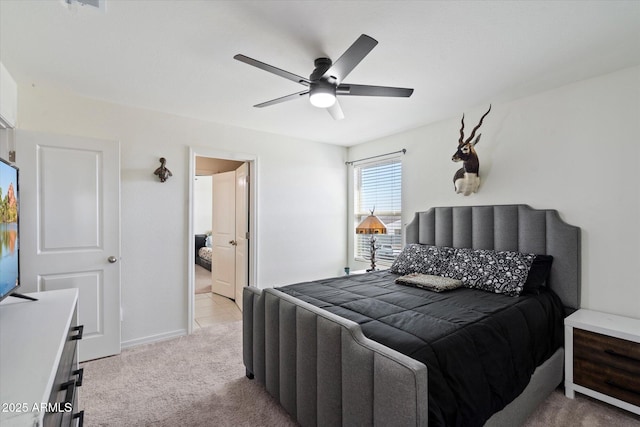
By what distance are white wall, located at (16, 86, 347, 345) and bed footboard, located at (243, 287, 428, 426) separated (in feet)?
4.67

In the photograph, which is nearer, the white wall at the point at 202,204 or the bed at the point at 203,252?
the bed at the point at 203,252

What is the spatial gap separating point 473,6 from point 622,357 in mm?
2403

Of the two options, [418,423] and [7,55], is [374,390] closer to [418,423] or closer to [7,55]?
[418,423]

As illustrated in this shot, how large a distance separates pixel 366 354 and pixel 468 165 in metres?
2.44

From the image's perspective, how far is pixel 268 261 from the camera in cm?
403

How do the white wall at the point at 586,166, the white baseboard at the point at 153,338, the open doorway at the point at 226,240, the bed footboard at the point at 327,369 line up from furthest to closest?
1. the open doorway at the point at 226,240
2. the white baseboard at the point at 153,338
3. the white wall at the point at 586,166
4. the bed footboard at the point at 327,369

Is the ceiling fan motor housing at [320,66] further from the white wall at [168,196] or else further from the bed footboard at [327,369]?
the white wall at [168,196]

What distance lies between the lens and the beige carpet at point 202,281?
535 cm

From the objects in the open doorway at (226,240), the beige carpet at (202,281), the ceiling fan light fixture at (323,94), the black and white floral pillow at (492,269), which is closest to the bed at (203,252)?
the beige carpet at (202,281)

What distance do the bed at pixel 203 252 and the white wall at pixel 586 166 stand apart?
559cm

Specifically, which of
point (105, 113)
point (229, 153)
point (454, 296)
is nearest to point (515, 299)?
point (454, 296)

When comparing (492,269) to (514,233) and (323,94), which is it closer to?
(514,233)

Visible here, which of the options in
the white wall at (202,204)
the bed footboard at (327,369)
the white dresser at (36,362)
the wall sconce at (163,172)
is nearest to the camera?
the white dresser at (36,362)

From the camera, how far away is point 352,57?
1675 mm
